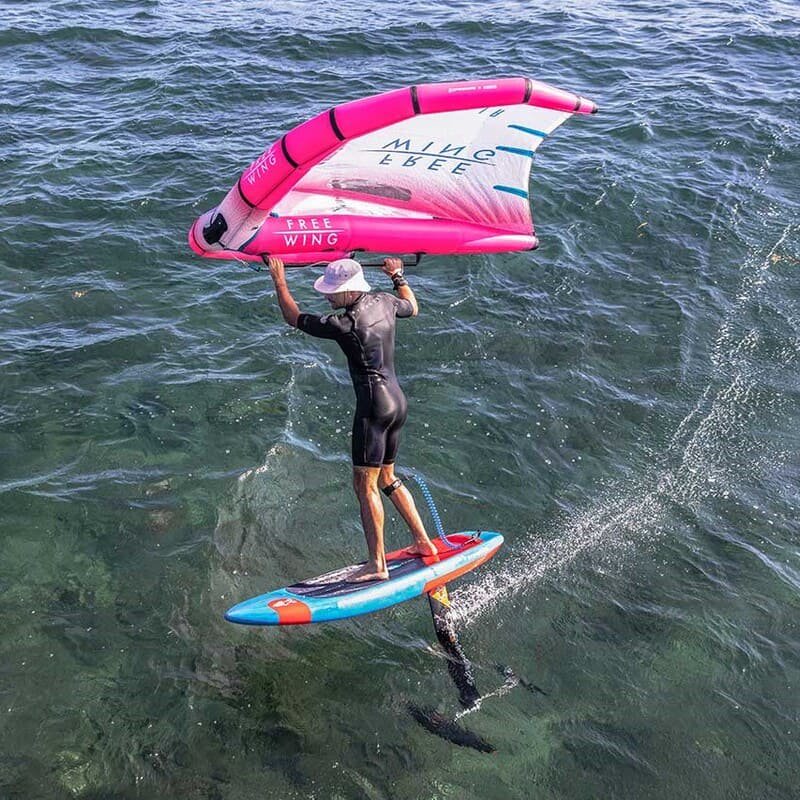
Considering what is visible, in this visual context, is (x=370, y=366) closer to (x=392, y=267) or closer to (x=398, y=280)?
(x=398, y=280)

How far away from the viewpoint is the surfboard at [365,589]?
7.91 metres

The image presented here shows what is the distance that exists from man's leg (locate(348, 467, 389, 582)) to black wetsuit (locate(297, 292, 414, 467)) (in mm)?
130

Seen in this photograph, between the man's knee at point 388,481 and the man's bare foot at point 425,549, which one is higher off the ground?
the man's knee at point 388,481

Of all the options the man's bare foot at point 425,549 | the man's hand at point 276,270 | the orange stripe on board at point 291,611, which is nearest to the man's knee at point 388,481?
the man's bare foot at point 425,549

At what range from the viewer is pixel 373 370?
8.23 metres

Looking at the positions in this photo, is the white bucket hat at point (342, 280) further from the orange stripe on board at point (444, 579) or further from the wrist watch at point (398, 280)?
the orange stripe on board at point (444, 579)

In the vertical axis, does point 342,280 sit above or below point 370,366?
above

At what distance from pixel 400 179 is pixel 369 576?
481 cm

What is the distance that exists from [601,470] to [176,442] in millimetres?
5689

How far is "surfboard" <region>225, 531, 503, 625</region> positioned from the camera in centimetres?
791

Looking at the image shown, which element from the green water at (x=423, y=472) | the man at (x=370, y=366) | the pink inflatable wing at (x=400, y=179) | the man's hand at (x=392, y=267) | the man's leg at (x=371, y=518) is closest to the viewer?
the man at (x=370, y=366)

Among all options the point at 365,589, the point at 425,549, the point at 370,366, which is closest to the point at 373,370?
the point at 370,366

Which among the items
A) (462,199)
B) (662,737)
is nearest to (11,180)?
(462,199)

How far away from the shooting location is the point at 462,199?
10523 mm
